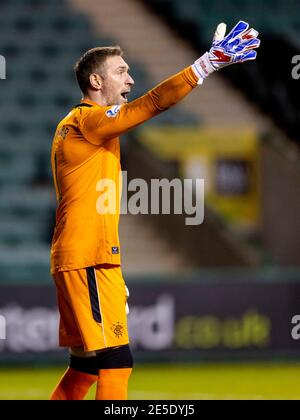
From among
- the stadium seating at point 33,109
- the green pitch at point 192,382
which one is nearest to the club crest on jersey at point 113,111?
the green pitch at point 192,382

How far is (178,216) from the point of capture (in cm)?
1458

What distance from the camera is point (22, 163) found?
15703 mm

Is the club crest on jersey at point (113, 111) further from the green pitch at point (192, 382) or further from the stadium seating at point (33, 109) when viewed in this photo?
the stadium seating at point (33, 109)

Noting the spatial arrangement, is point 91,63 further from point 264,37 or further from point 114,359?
→ point 264,37

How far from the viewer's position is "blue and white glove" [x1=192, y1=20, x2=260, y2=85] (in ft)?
19.6

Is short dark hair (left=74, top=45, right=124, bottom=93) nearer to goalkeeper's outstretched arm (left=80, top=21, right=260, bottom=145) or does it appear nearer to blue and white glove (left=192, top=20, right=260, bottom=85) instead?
goalkeeper's outstretched arm (left=80, top=21, right=260, bottom=145)

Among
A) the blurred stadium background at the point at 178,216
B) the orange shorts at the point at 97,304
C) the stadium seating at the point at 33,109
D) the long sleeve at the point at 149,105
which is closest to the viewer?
the long sleeve at the point at 149,105

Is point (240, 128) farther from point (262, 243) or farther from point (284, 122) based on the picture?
point (262, 243)

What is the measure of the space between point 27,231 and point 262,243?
10.2 feet

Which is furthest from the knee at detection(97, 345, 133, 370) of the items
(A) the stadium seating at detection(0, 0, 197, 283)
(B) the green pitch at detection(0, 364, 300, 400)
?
(A) the stadium seating at detection(0, 0, 197, 283)

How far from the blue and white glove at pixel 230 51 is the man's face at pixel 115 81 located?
54 cm

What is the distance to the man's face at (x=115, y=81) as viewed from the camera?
6.36m

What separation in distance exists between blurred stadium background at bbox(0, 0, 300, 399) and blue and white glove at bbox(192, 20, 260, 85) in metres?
4.57

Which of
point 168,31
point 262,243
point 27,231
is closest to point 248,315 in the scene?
point 262,243
